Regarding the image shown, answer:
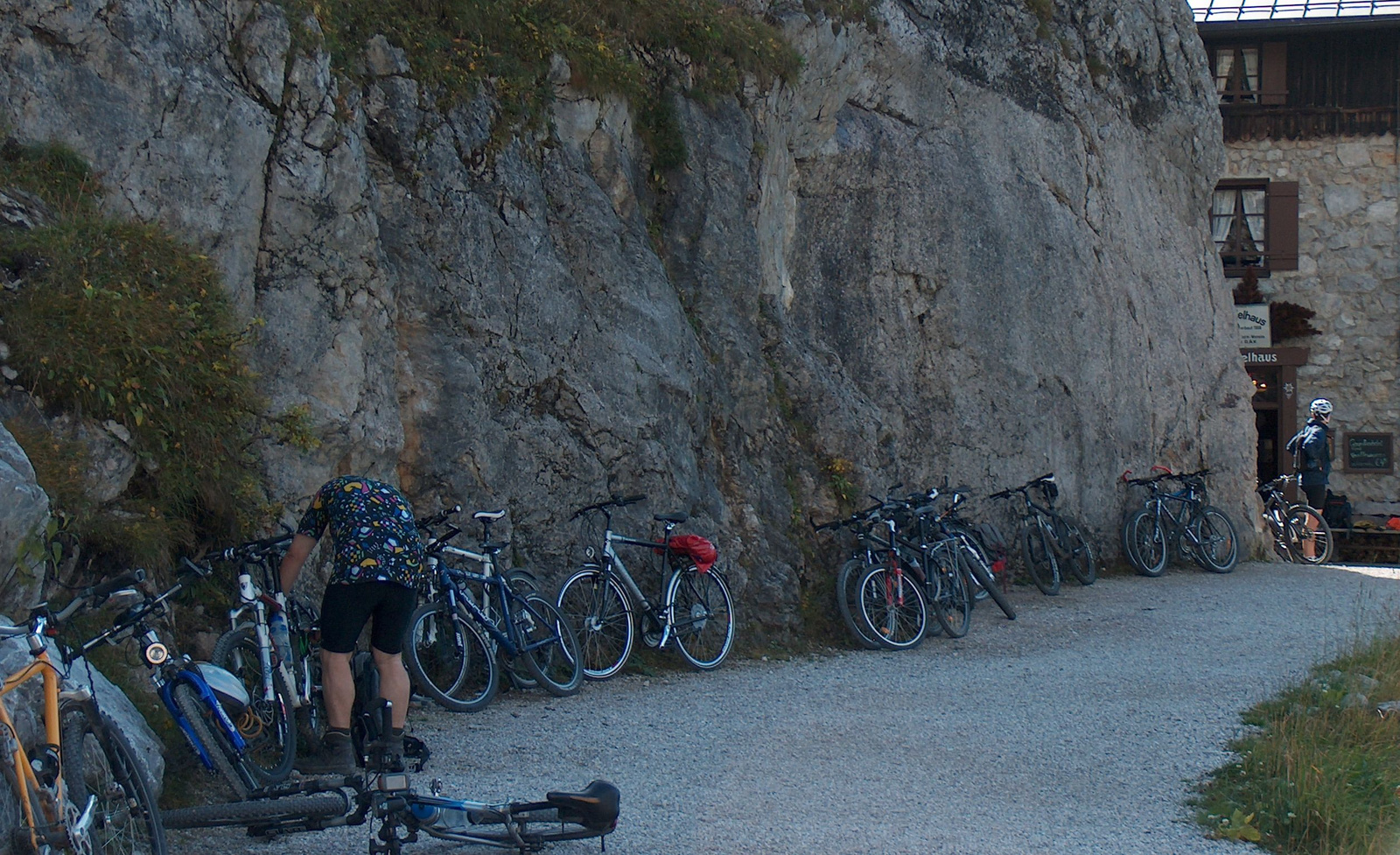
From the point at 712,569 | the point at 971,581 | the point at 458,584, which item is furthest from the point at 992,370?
the point at 458,584

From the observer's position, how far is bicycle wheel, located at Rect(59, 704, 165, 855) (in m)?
3.94

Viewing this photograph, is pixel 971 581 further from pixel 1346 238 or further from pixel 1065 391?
pixel 1346 238

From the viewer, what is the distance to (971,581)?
11188 millimetres

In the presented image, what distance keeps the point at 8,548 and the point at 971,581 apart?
829 centimetres

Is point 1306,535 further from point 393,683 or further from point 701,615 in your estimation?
point 393,683

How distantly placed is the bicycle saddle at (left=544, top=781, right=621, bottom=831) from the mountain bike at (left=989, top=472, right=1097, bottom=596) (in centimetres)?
907

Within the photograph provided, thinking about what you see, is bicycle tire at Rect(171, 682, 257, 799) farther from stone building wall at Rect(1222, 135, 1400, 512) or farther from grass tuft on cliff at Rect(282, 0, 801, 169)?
stone building wall at Rect(1222, 135, 1400, 512)

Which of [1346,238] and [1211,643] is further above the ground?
[1346,238]

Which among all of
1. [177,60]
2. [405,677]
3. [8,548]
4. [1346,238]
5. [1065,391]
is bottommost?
[405,677]

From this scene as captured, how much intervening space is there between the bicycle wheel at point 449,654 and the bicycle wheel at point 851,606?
3274 millimetres

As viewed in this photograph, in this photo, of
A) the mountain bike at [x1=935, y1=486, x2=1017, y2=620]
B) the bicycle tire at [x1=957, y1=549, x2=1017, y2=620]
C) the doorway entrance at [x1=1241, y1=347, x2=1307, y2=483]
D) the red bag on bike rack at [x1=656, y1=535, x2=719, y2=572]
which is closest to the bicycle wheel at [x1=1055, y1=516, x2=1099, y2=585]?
the mountain bike at [x1=935, y1=486, x2=1017, y2=620]

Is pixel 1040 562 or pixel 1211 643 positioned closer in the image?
pixel 1211 643

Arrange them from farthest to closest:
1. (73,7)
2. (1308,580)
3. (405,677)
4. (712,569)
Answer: (1308,580)
(712,569)
(73,7)
(405,677)

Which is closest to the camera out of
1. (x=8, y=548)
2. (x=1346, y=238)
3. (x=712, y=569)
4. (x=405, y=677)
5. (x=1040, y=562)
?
(x=8, y=548)
